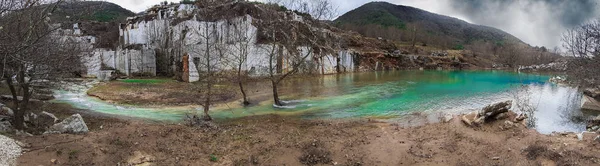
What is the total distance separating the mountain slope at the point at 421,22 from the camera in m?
116

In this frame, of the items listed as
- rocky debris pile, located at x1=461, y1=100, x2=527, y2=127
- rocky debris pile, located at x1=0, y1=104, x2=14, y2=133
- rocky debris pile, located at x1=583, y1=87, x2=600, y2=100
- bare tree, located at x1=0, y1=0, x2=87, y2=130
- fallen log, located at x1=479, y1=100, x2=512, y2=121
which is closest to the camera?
bare tree, located at x1=0, y1=0, x2=87, y2=130

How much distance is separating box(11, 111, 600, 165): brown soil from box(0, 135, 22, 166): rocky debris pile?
0.17 m

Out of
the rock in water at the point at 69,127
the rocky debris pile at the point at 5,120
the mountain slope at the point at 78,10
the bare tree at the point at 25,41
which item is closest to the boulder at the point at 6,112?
the rocky debris pile at the point at 5,120

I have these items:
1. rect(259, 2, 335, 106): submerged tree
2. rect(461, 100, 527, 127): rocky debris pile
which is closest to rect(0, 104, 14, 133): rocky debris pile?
rect(259, 2, 335, 106): submerged tree

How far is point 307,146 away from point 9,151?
6891mm

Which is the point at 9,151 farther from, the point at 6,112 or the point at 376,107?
the point at 376,107

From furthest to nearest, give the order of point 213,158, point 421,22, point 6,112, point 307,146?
point 421,22, point 6,112, point 307,146, point 213,158

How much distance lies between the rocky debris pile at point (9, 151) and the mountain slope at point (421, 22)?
101 meters

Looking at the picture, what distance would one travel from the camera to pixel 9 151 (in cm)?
775

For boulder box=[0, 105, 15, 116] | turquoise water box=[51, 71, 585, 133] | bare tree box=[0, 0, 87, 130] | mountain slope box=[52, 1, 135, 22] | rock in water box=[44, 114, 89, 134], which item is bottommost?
turquoise water box=[51, 71, 585, 133]

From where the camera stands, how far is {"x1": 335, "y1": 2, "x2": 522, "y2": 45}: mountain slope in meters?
116

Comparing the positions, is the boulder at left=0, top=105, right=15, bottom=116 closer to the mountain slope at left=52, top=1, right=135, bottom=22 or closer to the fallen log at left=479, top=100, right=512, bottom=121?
the mountain slope at left=52, top=1, right=135, bottom=22

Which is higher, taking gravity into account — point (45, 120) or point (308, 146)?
point (45, 120)

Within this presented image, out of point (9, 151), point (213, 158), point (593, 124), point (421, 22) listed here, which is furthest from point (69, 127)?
point (421, 22)
